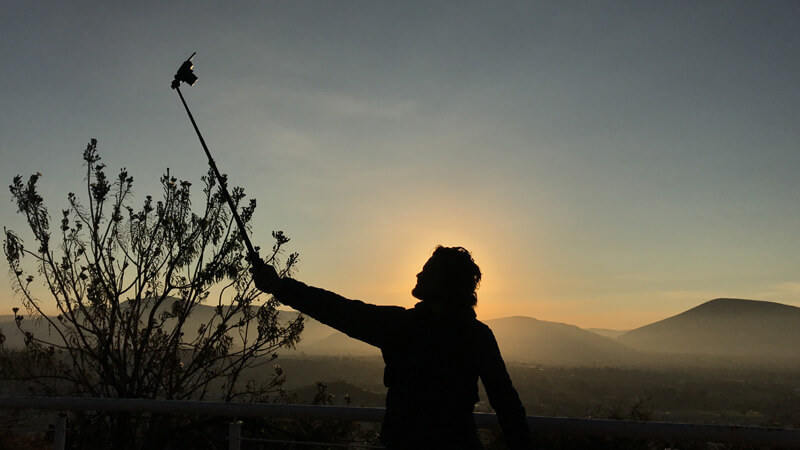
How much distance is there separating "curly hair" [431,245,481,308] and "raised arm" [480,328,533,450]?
155 millimetres

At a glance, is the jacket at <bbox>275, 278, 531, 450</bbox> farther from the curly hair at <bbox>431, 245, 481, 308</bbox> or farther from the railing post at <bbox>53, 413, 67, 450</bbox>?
the railing post at <bbox>53, 413, 67, 450</bbox>

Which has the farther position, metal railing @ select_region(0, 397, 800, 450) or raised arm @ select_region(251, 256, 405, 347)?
metal railing @ select_region(0, 397, 800, 450)

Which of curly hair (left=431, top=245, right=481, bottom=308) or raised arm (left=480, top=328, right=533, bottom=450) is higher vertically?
curly hair (left=431, top=245, right=481, bottom=308)

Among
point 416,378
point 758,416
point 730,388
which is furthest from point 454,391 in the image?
point 730,388

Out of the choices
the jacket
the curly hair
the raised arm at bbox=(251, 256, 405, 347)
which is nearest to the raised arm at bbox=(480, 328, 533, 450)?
the jacket

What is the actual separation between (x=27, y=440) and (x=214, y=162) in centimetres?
838

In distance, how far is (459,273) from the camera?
7.67 ft

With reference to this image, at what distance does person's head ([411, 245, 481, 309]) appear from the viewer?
7.58 ft

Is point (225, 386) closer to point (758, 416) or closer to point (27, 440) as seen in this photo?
point (27, 440)

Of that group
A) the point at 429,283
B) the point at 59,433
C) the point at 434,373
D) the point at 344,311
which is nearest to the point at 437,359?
the point at 434,373

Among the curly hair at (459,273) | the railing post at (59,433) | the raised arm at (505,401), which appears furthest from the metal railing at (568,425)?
the curly hair at (459,273)

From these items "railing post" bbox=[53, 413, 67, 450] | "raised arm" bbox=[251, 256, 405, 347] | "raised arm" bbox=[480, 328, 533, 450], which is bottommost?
"railing post" bbox=[53, 413, 67, 450]

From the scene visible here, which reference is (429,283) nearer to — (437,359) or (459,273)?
(459,273)

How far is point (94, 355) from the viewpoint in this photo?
7.80 metres
